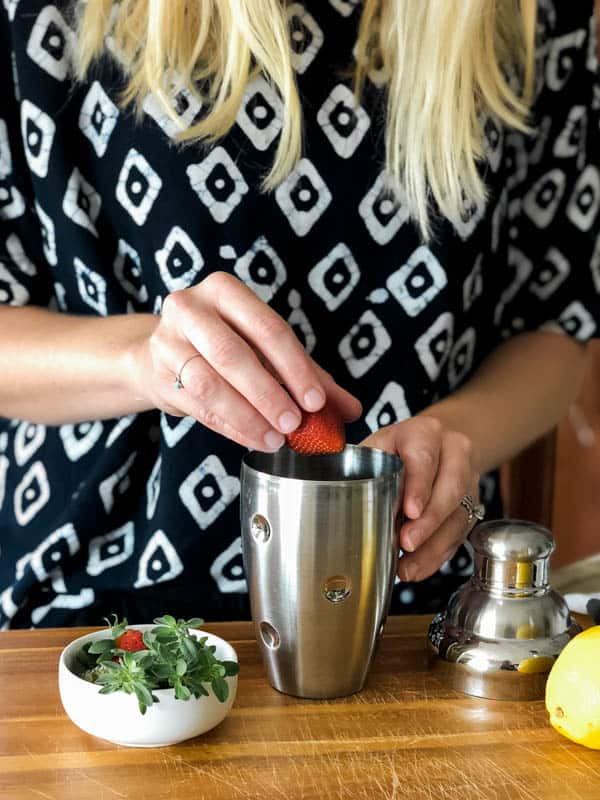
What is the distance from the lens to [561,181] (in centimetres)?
127

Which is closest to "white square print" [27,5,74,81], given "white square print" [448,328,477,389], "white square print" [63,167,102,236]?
"white square print" [63,167,102,236]

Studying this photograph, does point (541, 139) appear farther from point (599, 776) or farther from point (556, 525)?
point (556, 525)

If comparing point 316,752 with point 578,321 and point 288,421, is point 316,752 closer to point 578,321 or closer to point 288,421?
point 288,421

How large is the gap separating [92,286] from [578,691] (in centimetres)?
66

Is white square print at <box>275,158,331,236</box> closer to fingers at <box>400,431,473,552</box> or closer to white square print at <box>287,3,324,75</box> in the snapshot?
white square print at <box>287,3,324,75</box>

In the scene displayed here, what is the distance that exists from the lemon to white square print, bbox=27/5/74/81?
0.76 m

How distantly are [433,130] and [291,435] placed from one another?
0.48m

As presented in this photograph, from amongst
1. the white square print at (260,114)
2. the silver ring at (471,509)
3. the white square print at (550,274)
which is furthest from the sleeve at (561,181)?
the silver ring at (471,509)

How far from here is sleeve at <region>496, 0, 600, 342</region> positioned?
1252 millimetres

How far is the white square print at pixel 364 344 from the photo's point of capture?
3.79 feet

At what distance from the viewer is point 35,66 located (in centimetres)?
107

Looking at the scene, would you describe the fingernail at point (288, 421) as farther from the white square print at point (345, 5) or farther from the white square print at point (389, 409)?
the white square print at point (345, 5)

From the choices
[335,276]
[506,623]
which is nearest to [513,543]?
[506,623]

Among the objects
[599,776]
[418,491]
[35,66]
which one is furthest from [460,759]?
[35,66]
